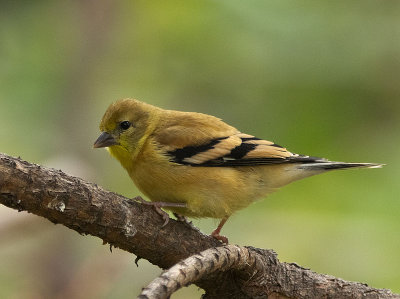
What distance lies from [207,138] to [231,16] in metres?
1.77

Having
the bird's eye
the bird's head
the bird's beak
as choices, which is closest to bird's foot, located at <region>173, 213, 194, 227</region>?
the bird's head

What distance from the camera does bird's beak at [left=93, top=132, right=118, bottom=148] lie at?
5520 mm

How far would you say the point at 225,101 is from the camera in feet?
25.1

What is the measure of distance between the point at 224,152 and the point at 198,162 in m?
0.25

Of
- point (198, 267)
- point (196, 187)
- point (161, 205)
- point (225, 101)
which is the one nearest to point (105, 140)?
point (196, 187)

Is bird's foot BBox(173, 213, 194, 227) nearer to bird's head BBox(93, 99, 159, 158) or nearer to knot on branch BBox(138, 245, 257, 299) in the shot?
knot on branch BBox(138, 245, 257, 299)

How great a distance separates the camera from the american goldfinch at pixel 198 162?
16.6 ft

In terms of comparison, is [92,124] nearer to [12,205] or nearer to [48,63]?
[48,63]

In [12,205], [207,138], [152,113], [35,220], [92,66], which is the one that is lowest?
[12,205]

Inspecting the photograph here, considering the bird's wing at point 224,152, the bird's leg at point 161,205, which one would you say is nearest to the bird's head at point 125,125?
the bird's wing at point 224,152

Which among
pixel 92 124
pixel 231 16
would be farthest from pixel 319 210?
pixel 92 124

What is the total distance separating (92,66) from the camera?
23.9ft

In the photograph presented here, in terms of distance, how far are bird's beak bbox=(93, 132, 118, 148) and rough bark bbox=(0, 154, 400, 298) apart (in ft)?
4.59

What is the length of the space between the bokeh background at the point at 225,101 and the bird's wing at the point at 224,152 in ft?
1.71
